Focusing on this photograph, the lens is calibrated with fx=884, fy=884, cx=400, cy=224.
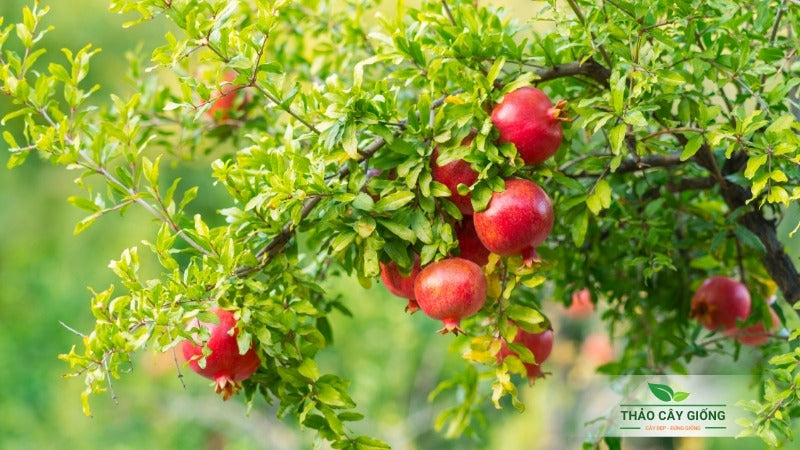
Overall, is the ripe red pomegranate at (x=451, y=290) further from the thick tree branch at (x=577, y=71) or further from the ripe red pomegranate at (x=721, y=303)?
the ripe red pomegranate at (x=721, y=303)

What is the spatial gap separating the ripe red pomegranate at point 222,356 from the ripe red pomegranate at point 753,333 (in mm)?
562

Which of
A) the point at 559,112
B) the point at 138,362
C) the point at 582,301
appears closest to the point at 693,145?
the point at 559,112

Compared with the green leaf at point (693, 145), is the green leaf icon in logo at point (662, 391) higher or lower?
lower

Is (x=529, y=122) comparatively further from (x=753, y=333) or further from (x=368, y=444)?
(x=753, y=333)

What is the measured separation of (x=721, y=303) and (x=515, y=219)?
419 millimetres

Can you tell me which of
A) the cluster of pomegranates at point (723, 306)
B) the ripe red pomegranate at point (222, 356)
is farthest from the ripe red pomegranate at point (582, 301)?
the ripe red pomegranate at point (222, 356)

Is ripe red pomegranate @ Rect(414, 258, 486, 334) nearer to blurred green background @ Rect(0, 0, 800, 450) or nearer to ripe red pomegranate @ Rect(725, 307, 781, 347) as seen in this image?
ripe red pomegranate @ Rect(725, 307, 781, 347)

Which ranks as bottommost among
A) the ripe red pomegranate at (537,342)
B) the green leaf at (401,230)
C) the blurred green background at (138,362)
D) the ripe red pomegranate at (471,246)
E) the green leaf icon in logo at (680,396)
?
the blurred green background at (138,362)

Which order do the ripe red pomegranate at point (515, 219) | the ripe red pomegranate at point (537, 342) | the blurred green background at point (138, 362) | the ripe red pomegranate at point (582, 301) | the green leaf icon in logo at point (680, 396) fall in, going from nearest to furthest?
the ripe red pomegranate at point (515, 219), the ripe red pomegranate at point (537, 342), the green leaf icon in logo at point (680, 396), the ripe red pomegranate at point (582, 301), the blurred green background at point (138, 362)

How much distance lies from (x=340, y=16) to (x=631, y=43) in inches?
19.7

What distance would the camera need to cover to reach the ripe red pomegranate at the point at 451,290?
67 centimetres

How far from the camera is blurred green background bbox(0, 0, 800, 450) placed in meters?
2.90

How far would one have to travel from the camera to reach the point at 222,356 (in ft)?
2.33

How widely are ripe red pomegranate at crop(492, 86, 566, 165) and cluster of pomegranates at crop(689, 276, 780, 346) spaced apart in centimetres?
38
